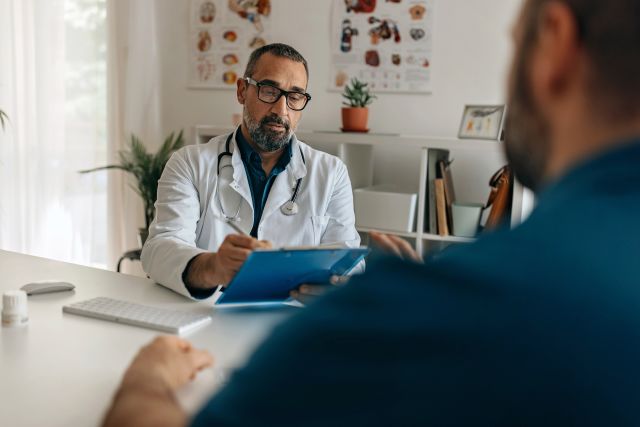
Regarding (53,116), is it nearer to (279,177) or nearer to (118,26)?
(118,26)

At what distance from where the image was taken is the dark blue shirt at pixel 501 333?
1.68ft

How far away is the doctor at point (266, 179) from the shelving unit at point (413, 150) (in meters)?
0.63

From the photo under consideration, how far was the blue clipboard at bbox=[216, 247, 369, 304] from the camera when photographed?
1461 mm

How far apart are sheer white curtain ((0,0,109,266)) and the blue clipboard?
9.35 ft

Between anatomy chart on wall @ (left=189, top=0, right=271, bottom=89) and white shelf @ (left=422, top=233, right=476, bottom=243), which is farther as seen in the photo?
anatomy chart on wall @ (left=189, top=0, right=271, bottom=89)

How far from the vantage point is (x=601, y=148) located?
565mm

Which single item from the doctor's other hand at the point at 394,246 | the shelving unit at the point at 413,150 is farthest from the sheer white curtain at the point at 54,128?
the doctor's other hand at the point at 394,246

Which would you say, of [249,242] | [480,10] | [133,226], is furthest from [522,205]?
[133,226]

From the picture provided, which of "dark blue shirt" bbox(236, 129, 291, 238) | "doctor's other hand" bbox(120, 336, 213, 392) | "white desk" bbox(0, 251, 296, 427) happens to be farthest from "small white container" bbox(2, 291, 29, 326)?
"dark blue shirt" bbox(236, 129, 291, 238)

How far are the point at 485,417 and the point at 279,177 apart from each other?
6.19 feet

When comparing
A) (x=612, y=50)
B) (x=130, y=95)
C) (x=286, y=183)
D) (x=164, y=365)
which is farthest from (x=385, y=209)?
(x=612, y=50)

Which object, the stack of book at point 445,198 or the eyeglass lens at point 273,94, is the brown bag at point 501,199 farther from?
the eyeglass lens at point 273,94

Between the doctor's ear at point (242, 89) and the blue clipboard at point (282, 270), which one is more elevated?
the doctor's ear at point (242, 89)

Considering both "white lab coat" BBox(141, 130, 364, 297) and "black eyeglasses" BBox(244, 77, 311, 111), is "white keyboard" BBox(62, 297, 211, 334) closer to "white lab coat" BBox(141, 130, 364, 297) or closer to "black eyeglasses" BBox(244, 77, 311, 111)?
"white lab coat" BBox(141, 130, 364, 297)
